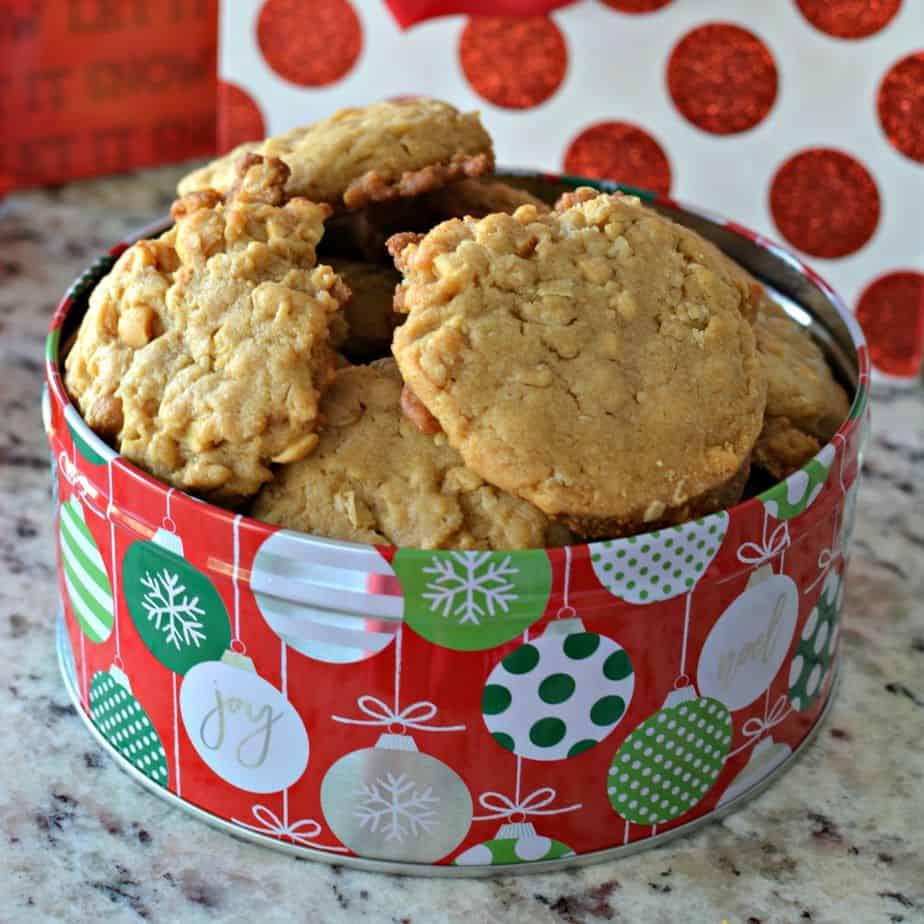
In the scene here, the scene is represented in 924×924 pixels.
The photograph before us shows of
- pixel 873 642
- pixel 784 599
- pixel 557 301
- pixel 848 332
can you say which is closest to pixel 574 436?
pixel 557 301

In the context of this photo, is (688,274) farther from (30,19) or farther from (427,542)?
(30,19)

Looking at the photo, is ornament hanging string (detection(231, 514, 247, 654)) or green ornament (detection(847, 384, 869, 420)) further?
green ornament (detection(847, 384, 869, 420))

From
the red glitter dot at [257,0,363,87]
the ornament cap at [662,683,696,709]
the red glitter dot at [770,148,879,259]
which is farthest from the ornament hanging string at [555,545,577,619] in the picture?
the red glitter dot at [257,0,363,87]

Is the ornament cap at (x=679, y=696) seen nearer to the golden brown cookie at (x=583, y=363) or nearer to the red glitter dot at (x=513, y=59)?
the golden brown cookie at (x=583, y=363)

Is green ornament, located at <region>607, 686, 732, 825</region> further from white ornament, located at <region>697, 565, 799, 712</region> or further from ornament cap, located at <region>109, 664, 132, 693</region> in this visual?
ornament cap, located at <region>109, 664, 132, 693</region>

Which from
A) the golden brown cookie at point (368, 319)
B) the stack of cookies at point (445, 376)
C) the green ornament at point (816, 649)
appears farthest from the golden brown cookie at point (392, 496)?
the green ornament at point (816, 649)
